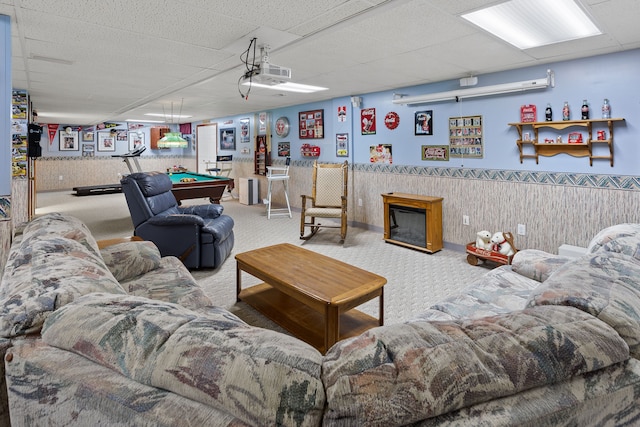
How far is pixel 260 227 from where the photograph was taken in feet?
20.9

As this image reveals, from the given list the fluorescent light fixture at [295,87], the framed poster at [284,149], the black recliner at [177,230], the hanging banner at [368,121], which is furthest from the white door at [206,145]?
the black recliner at [177,230]

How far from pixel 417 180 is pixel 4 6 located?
4.68 metres

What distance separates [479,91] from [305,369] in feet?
14.8

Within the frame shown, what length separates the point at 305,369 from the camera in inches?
30.2

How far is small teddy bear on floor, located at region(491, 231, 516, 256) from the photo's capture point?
4087 mm

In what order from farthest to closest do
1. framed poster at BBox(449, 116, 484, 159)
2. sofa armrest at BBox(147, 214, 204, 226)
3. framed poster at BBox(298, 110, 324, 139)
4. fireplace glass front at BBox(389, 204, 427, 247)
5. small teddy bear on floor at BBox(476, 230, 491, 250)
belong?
framed poster at BBox(298, 110, 324, 139) → fireplace glass front at BBox(389, 204, 427, 247) → framed poster at BBox(449, 116, 484, 159) → small teddy bear on floor at BBox(476, 230, 491, 250) → sofa armrest at BBox(147, 214, 204, 226)

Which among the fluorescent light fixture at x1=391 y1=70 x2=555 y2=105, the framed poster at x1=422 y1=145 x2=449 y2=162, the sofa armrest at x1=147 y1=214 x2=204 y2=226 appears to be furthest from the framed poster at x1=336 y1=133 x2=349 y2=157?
the sofa armrest at x1=147 y1=214 x2=204 y2=226

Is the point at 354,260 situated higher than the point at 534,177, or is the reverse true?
the point at 534,177

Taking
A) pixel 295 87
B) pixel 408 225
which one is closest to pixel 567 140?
pixel 408 225

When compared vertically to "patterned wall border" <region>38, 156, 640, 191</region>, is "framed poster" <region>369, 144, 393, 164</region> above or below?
above

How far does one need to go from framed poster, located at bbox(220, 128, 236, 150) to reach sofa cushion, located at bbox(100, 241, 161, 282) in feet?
24.6

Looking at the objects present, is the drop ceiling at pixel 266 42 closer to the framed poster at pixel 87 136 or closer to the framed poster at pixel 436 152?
the framed poster at pixel 436 152

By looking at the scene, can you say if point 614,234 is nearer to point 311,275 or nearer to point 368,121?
point 311,275

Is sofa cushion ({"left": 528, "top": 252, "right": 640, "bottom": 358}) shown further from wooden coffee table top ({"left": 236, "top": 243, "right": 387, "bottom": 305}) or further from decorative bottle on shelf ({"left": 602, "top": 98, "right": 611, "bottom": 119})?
decorative bottle on shelf ({"left": 602, "top": 98, "right": 611, "bottom": 119})
